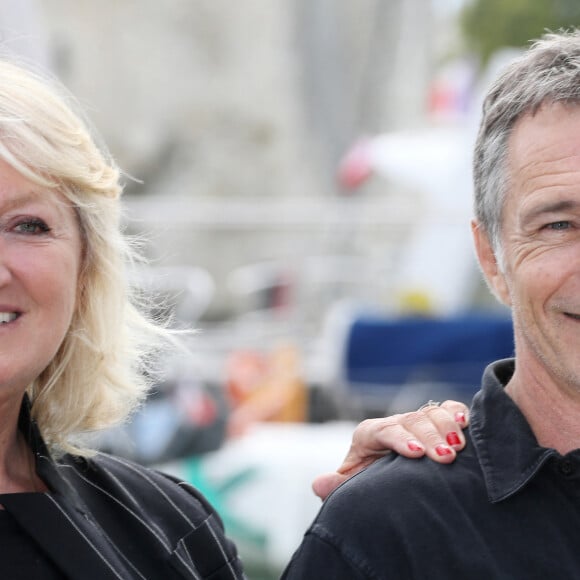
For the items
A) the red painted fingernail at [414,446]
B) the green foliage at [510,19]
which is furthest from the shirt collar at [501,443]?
the green foliage at [510,19]

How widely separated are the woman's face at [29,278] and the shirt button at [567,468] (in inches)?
38.1

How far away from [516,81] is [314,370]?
5.85m

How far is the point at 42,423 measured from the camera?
230 centimetres

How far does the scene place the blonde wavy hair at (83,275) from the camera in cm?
202

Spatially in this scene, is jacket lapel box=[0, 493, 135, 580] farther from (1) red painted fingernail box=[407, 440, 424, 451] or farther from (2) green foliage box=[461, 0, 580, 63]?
(2) green foliage box=[461, 0, 580, 63]

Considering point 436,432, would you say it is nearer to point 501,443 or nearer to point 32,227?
point 501,443

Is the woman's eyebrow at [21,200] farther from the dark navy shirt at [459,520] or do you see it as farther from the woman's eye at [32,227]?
the dark navy shirt at [459,520]

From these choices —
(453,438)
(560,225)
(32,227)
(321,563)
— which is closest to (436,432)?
(453,438)

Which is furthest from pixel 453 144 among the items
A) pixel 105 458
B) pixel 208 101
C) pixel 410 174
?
pixel 105 458

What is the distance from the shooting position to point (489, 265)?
6.77ft

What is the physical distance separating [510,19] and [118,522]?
25042 mm

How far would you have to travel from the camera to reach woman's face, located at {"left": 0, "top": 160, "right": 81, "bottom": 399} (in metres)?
1.96

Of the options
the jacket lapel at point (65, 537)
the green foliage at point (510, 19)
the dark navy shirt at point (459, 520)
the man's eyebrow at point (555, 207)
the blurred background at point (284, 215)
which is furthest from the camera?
the green foliage at point (510, 19)

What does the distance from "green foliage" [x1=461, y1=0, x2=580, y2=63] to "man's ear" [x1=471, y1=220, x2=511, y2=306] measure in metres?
23.9
